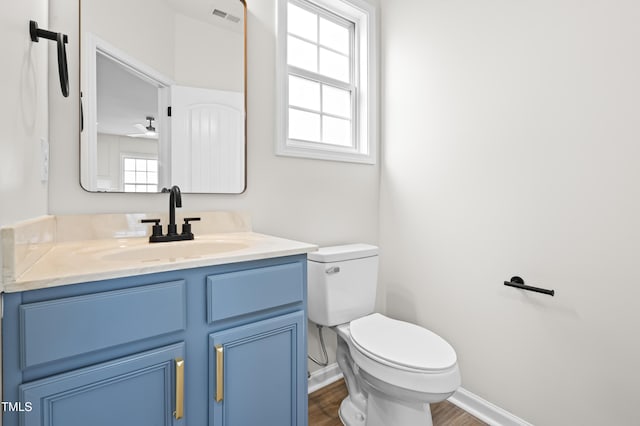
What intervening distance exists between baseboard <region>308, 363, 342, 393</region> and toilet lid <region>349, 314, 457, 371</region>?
0.50m

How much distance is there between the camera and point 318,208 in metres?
1.84

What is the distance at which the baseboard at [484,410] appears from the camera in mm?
1475

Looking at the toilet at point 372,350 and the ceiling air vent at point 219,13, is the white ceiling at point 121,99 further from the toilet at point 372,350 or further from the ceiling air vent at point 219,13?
the toilet at point 372,350

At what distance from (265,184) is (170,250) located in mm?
605

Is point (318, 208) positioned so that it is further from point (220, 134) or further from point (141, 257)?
point (141, 257)

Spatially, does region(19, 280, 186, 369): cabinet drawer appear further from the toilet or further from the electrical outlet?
the toilet

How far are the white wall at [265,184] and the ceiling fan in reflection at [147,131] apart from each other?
0.67 feet

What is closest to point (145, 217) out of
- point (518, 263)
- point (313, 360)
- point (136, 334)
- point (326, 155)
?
point (136, 334)

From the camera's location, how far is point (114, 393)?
0.79m

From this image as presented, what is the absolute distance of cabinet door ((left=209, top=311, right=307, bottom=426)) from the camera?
3.10ft

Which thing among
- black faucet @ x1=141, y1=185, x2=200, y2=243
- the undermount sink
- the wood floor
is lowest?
the wood floor

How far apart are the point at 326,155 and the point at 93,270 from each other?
135 cm

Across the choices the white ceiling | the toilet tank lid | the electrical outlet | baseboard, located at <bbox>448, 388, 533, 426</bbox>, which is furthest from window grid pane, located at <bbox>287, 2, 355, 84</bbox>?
baseboard, located at <bbox>448, 388, 533, 426</bbox>

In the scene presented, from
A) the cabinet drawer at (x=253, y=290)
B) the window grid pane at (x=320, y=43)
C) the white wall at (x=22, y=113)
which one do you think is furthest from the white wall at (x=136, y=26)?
Answer: the cabinet drawer at (x=253, y=290)
